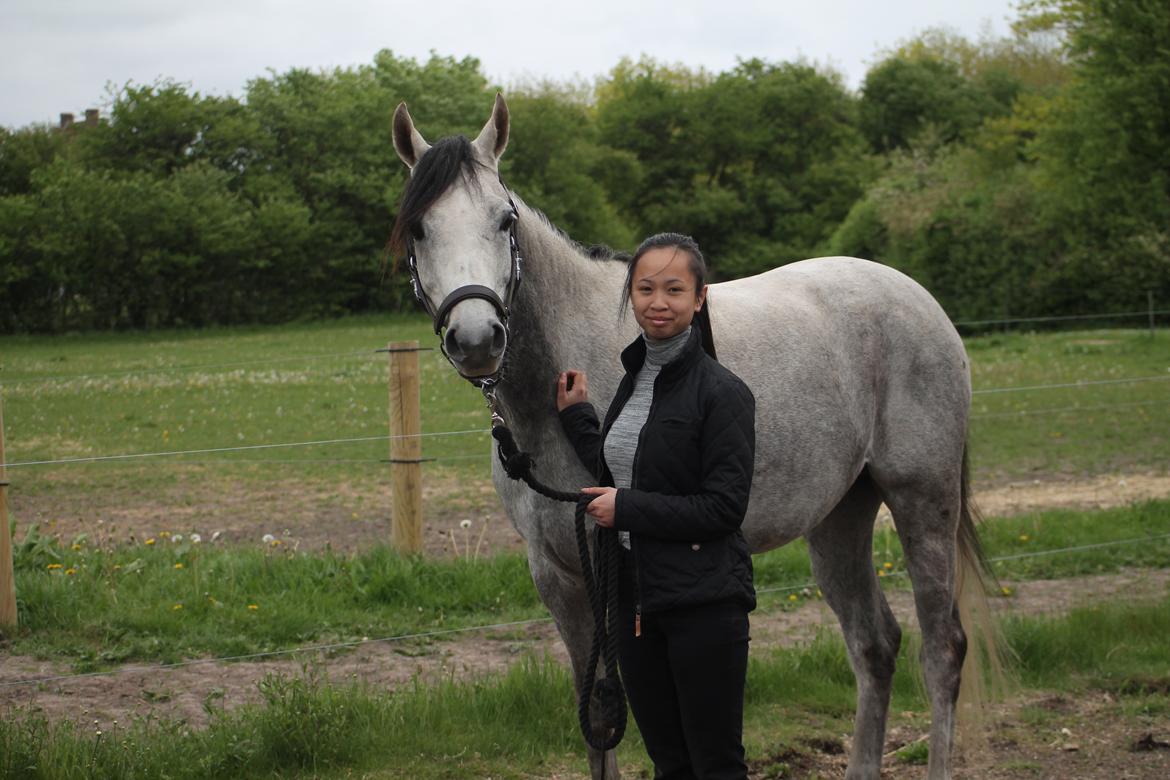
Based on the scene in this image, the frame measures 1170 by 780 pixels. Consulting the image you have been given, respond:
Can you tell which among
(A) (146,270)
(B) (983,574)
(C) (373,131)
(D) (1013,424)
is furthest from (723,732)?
(C) (373,131)

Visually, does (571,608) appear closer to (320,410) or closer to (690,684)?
(690,684)

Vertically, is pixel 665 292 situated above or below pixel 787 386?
above

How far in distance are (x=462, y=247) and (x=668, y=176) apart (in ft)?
165

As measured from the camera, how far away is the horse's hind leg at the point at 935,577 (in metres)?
3.94

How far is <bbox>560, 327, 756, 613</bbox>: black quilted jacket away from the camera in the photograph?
240 centimetres

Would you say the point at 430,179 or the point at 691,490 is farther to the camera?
the point at 430,179

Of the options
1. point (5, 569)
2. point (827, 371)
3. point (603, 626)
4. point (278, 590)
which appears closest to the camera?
point (603, 626)

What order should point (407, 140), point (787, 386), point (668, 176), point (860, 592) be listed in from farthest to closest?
point (668, 176) < point (860, 592) < point (787, 386) < point (407, 140)

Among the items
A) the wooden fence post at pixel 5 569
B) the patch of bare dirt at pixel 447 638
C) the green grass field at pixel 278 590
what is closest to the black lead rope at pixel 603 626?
the patch of bare dirt at pixel 447 638

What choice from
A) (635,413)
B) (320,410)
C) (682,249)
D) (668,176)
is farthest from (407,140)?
(668,176)

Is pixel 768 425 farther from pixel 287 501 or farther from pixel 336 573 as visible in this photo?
pixel 287 501

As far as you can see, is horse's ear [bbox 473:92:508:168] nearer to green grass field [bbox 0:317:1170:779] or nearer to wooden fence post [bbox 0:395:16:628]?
green grass field [bbox 0:317:1170:779]

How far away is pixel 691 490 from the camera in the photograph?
247 centimetres

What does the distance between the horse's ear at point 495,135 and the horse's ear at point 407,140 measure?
16 cm
